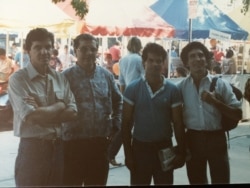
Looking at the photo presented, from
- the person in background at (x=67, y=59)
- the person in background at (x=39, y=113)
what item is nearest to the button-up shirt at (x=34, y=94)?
the person in background at (x=39, y=113)

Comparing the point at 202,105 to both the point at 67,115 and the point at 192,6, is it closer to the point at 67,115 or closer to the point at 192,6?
the point at 67,115

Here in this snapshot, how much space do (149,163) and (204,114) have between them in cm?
53

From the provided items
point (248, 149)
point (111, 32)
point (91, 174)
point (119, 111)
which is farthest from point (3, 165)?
point (248, 149)

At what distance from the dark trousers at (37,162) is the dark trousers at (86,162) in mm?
154

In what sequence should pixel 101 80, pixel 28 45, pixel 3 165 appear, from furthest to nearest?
pixel 3 165 → pixel 101 80 → pixel 28 45

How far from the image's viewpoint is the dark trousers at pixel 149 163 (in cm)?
285

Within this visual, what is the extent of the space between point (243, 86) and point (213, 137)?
2.91ft

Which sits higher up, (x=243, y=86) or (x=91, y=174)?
(x=243, y=86)

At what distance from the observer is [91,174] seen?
302cm

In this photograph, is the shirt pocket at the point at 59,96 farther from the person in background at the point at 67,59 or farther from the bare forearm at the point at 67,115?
the person in background at the point at 67,59

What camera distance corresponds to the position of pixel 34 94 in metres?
2.70

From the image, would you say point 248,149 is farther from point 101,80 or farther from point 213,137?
point 101,80

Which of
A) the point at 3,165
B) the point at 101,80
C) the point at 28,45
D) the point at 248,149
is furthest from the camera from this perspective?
the point at 248,149

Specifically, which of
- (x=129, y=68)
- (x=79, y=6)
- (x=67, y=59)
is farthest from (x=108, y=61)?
(x=67, y=59)
